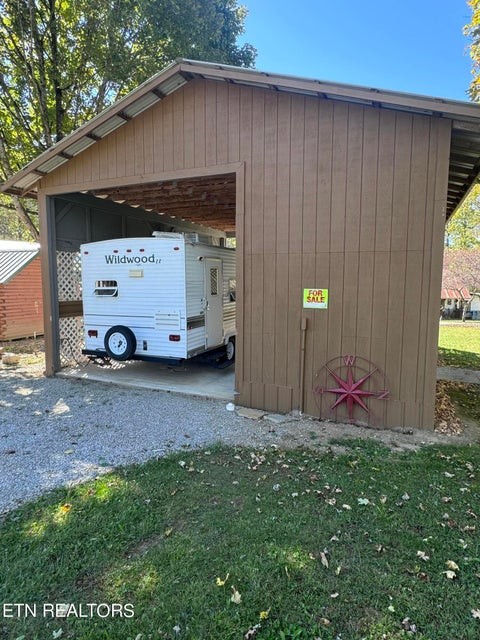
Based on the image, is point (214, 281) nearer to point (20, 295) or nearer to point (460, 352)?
point (20, 295)

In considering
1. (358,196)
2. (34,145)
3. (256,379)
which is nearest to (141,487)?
(256,379)

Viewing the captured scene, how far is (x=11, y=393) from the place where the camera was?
21.0 ft

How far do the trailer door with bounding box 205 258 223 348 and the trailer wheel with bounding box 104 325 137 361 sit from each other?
56.2 inches


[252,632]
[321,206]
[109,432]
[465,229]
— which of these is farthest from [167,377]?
[465,229]

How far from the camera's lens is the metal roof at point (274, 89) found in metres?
4.28

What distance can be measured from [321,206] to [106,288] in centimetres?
422

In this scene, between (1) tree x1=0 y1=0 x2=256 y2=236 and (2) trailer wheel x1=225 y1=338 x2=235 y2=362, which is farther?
(1) tree x1=0 y1=0 x2=256 y2=236

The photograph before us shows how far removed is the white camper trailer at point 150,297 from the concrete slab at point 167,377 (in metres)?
0.52

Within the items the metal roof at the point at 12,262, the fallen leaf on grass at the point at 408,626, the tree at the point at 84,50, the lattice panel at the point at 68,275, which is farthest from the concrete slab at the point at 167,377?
the tree at the point at 84,50

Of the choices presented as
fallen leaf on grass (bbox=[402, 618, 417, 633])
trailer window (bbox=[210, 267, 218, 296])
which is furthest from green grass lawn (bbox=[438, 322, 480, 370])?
fallen leaf on grass (bbox=[402, 618, 417, 633])

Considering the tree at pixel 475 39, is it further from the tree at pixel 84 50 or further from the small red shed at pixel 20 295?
the small red shed at pixel 20 295

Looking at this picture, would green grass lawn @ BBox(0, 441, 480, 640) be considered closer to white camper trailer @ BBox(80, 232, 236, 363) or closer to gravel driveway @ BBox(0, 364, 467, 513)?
gravel driveway @ BBox(0, 364, 467, 513)

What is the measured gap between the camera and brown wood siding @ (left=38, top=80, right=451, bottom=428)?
4.65m

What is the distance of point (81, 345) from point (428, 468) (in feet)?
24.1
